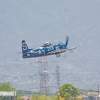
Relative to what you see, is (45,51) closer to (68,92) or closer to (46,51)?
(46,51)

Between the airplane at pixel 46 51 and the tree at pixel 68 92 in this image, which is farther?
the tree at pixel 68 92

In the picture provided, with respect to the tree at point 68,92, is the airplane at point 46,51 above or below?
below

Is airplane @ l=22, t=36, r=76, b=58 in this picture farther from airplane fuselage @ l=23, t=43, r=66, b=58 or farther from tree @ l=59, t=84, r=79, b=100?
tree @ l=59, t=84, r=79, b=100

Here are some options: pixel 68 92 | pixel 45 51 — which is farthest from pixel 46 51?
pixel 68 92

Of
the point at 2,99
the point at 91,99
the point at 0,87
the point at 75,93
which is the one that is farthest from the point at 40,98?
the point at 91,99

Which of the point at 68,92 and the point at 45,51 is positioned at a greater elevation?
the point at 68,92

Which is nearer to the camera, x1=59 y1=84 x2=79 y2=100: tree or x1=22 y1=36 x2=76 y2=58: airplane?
x1=22 y1=36 x2=76 y2=58: airplane

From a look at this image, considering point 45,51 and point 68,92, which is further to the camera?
point 68,92

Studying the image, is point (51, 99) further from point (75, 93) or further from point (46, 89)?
point (75, 93)

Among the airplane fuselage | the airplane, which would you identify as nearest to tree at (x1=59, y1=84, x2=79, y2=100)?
the airplane

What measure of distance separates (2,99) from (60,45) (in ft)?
113

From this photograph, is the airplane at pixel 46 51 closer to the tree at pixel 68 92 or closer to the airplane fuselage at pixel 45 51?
the airplane fuselage at pixel 45 51

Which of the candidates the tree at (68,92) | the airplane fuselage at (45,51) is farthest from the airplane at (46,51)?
the tree at (68,92)

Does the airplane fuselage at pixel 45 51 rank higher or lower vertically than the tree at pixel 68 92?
lower
